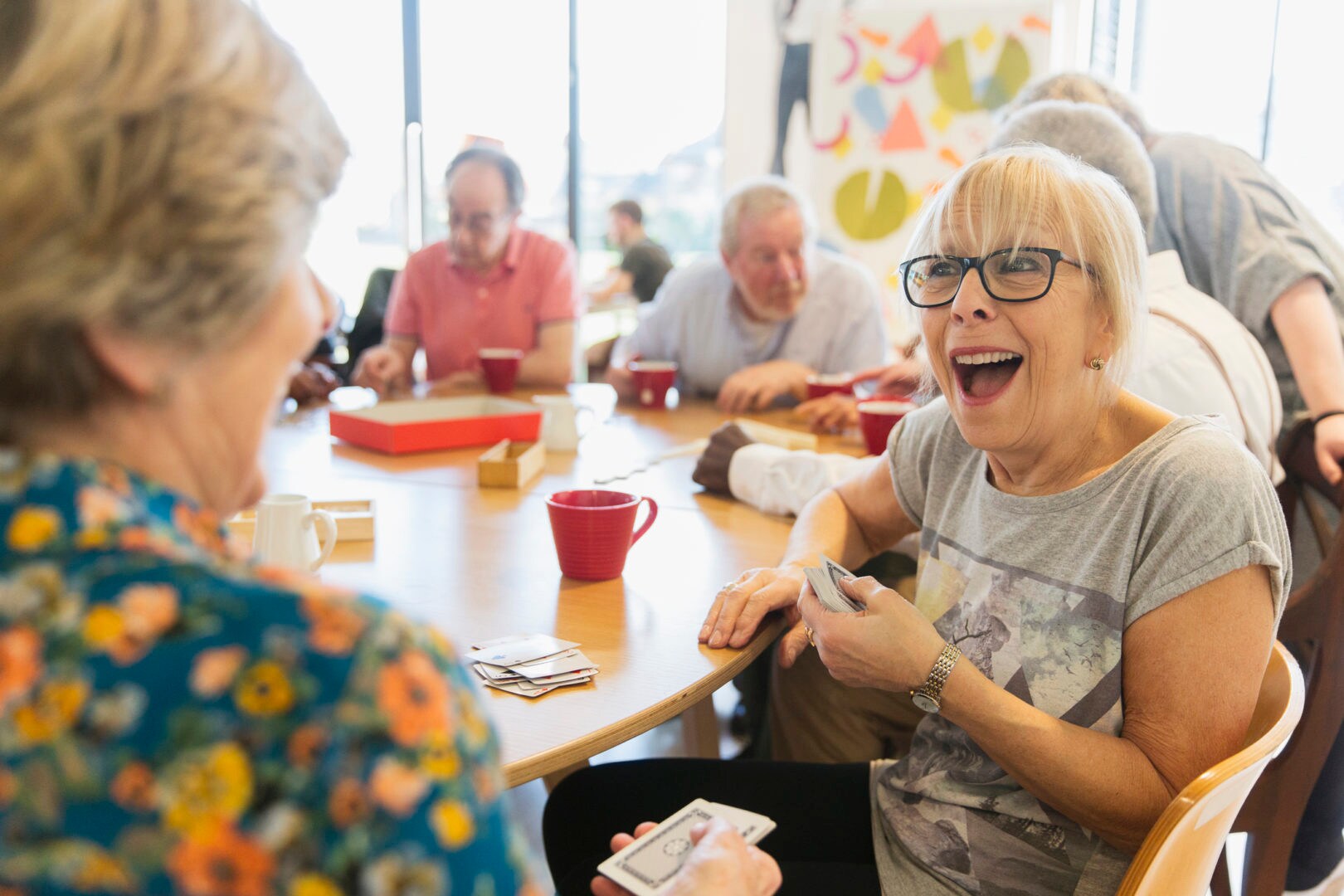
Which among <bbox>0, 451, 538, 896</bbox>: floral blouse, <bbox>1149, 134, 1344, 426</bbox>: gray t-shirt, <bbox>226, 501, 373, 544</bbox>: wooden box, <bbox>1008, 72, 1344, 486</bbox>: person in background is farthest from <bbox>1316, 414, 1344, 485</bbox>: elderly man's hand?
<bbox>0, 451, 538, 896</bbox>: floral blouse

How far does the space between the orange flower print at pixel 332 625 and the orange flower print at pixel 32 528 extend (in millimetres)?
121

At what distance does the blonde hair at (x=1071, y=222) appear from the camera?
119 centimetres

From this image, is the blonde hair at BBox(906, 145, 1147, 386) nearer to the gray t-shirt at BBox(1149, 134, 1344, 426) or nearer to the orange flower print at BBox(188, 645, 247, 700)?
the orange flower print at BBox(188, 645, 247, 700)

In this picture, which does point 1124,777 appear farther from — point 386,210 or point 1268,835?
point 386,210

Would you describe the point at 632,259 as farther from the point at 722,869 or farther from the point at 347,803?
the point at 347,803

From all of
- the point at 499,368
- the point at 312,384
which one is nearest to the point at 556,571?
the point at 499,368

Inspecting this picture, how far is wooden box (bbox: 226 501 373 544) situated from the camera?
1.54m

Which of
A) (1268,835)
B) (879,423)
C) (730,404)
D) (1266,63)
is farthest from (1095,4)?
(1268,835)

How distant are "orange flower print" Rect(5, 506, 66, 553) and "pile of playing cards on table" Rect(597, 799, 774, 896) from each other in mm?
536

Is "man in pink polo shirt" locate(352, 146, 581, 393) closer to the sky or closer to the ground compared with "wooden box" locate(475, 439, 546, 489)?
closer to the sky

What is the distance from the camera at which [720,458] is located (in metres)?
1.93

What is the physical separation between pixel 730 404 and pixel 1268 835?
1.49 m

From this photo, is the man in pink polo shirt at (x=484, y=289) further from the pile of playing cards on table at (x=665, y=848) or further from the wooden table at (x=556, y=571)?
the pile of playing cards on table at (x=665, y=848)

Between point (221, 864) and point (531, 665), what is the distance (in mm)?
673
